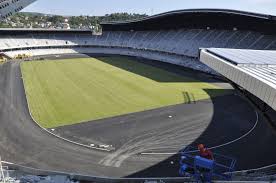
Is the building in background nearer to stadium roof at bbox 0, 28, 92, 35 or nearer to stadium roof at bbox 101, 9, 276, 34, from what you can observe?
stadium roof at bbox 101, 9, 276, 34

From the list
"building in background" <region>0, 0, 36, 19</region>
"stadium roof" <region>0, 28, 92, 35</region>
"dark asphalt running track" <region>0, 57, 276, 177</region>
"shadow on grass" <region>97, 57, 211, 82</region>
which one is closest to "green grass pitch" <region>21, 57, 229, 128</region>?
"shadow on grass" <region>97, 57, 211, 82</region>

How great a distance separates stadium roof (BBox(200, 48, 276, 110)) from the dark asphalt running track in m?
10.2

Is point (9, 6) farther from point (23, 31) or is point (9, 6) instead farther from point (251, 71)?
point (23, 31)

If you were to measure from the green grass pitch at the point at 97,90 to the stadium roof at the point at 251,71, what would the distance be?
2048 cm

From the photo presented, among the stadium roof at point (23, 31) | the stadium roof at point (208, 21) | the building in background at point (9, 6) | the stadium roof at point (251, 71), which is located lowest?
the stadium roof at point (23, 31)

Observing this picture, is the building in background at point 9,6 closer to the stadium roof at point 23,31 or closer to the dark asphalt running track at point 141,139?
the dark asphalt running track at point 141,139

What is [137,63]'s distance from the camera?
101000mm

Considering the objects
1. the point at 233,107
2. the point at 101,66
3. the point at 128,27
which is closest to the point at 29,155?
the point at 233,107

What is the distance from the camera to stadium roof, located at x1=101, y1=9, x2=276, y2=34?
77125mm

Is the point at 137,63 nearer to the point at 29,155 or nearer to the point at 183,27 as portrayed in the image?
the point at 183,27

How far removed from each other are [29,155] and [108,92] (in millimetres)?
28205

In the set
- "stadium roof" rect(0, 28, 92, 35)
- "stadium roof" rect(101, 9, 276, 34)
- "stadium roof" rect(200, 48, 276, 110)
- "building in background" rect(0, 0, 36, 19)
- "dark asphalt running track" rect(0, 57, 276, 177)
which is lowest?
"dark asphalt running track" rect(0, 57, 276, 177)

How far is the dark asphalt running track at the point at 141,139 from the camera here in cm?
3366

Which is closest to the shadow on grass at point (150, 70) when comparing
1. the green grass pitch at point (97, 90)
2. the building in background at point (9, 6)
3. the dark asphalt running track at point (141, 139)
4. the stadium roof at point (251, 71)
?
the green grass pitch at point (97, 90)
